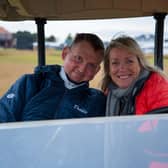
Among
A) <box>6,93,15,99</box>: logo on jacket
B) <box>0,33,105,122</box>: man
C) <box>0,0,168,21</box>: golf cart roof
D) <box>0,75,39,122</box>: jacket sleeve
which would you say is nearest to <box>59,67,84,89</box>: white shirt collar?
<box>0,33,105,122</box>: man

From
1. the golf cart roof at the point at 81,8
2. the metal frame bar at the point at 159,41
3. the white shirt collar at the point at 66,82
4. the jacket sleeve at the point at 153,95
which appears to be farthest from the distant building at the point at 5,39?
the metal frame bar at the point at 159,41

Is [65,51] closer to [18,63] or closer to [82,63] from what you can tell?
[82,63]

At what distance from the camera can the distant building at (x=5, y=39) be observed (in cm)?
167

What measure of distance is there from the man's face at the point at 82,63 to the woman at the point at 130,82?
5cm

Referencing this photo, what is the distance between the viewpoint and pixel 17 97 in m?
1.72

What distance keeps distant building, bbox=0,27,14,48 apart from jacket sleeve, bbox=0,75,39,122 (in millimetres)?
171

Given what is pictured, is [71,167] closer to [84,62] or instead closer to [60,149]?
[60,149]

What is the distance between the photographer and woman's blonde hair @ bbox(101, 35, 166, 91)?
1645 millimetres

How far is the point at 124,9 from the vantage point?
6.29 ft

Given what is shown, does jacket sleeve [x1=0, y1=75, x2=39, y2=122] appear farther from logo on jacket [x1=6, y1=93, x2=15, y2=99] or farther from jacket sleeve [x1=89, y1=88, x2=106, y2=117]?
jacket sleeve [x1=89, y1=88, x2=106, y2=117]

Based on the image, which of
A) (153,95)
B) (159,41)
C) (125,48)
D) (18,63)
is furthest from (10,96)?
(159,41)

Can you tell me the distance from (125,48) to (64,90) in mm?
326

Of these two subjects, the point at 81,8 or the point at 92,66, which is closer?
the point at 92,66

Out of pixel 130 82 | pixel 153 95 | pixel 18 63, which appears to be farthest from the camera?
pixel 18 63
